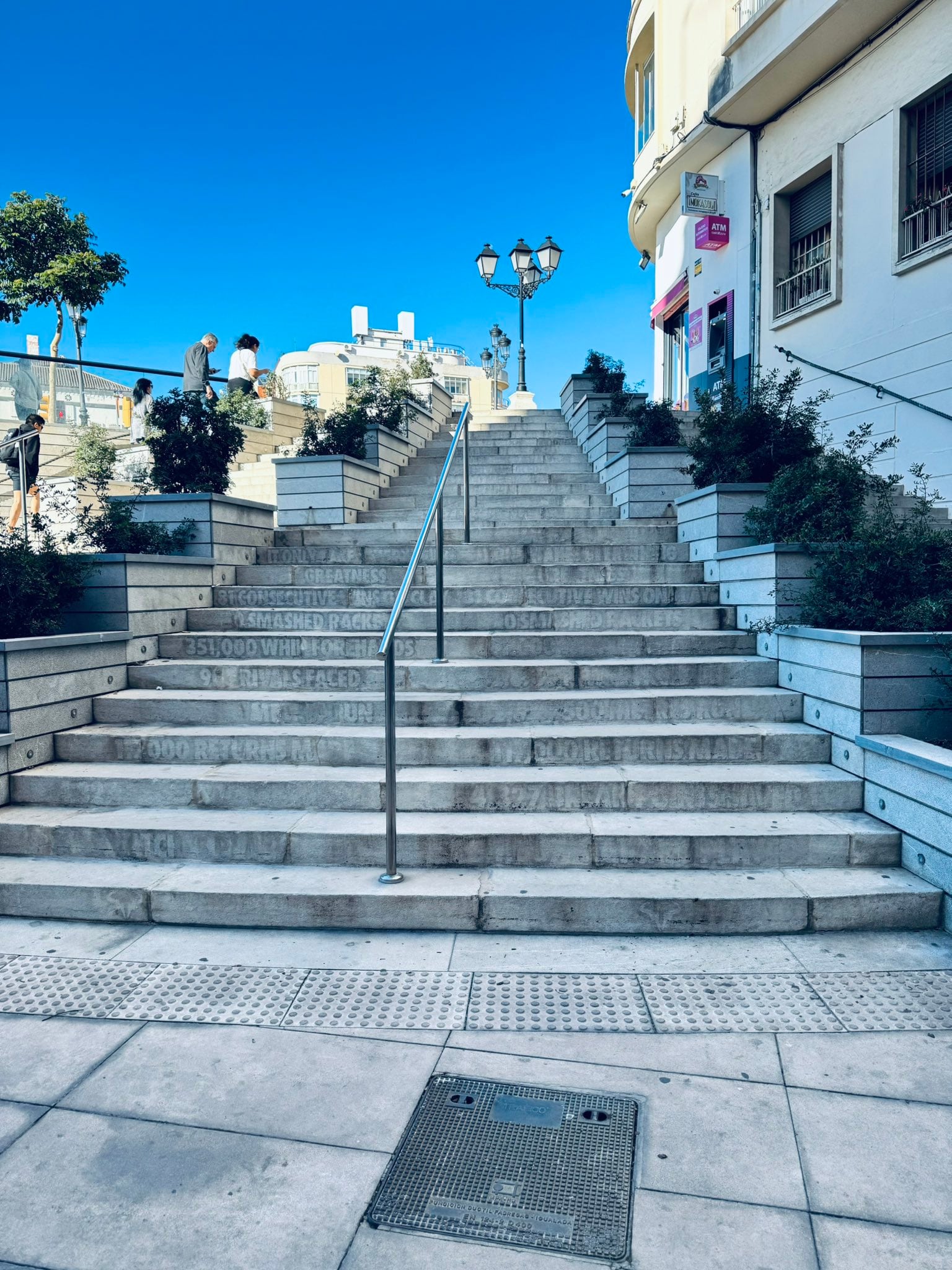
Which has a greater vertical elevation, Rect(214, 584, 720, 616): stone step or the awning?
the awning

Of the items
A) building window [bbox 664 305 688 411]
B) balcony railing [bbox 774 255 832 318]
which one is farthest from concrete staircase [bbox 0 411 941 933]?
building window [bbox 664 305 688 411]

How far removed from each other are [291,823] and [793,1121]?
101 inches

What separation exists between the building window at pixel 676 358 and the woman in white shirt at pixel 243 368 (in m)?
8.10

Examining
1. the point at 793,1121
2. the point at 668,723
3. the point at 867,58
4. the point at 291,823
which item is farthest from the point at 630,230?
the point at 793,1121

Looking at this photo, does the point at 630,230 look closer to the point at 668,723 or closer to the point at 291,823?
the point at 668,723

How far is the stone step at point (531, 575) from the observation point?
21.0ft

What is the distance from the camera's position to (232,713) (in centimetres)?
499

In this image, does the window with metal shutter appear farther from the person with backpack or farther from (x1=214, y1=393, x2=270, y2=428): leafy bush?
the person with backpack

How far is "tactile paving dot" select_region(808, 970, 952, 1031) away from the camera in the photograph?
2.82 meters

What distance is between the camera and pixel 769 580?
205 inches

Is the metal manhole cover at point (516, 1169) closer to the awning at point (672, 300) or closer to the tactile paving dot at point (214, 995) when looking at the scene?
the tactile paving dot at point (214, 995)

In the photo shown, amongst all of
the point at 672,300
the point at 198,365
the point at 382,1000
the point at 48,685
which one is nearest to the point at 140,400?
the point at 198,365

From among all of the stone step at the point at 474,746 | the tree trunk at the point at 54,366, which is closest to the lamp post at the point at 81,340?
the tree trunk at the point at 54,366

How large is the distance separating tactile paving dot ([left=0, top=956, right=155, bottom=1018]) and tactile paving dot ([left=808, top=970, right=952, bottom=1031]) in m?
2.72
